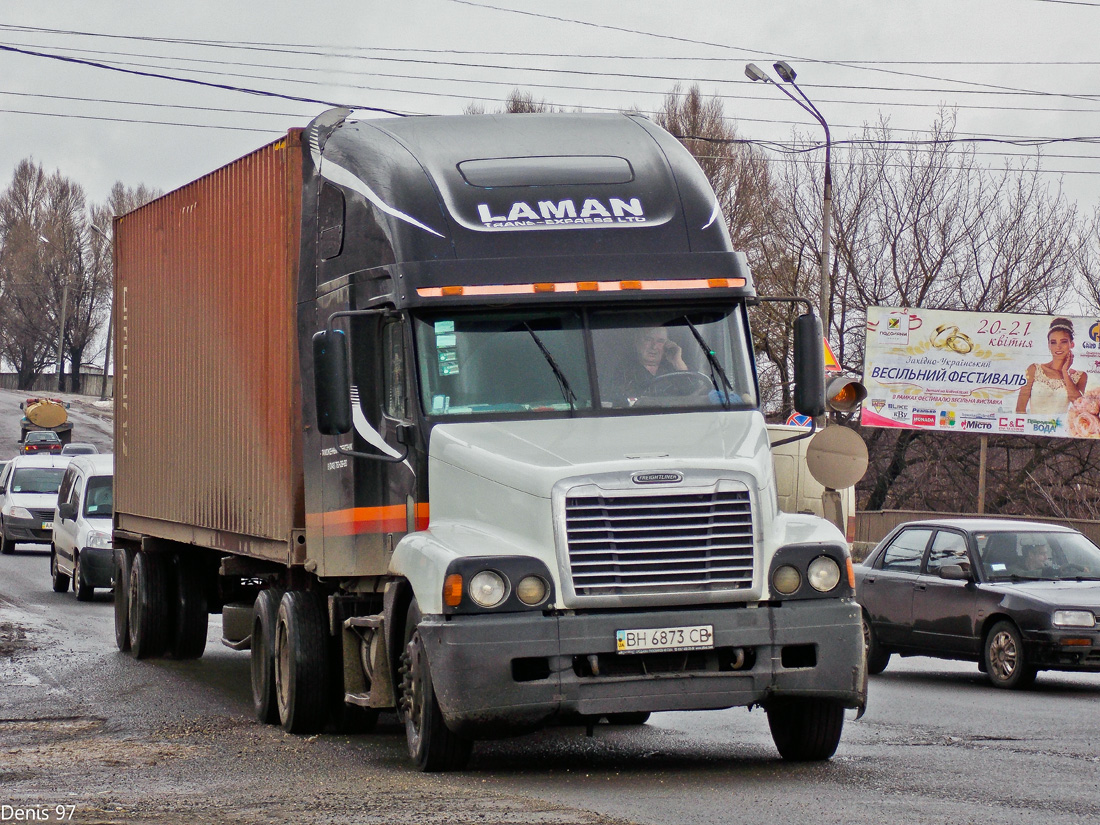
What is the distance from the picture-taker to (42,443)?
62.9 meters

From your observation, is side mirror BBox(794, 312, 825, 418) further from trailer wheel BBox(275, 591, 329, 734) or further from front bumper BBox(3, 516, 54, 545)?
front bumper BBox(3, 516, 54, 545)

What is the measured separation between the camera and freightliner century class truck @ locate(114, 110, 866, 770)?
8109 millimetres

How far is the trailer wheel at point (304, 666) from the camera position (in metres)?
10.3

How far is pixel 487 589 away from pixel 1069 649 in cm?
701

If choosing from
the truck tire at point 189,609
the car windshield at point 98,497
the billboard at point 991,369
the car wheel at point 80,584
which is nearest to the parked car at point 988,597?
the truck tire at point 189,609

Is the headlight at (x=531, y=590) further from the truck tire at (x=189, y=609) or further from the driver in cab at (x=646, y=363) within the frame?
the truck tire at (x=189, y=609)

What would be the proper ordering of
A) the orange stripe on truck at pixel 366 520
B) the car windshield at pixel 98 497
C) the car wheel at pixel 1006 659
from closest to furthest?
the orange stripe on truck at pixel 366 520 < the car wheel at pixel 1006 659 < the car windshield at pixel 98 497

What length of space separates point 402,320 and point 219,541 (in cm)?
410

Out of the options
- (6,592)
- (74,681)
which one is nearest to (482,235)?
(74,681)

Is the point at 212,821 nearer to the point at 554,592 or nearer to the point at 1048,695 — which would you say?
the point at 554,592

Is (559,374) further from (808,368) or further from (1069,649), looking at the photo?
(1069,649)

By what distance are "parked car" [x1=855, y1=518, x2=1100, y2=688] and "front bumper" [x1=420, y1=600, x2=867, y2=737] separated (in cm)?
540

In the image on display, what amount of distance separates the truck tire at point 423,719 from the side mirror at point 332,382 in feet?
3.42

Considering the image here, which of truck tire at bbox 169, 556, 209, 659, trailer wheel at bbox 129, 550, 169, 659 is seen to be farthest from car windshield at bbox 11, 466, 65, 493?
truck tire at bbox 169, 556, 209, 659
